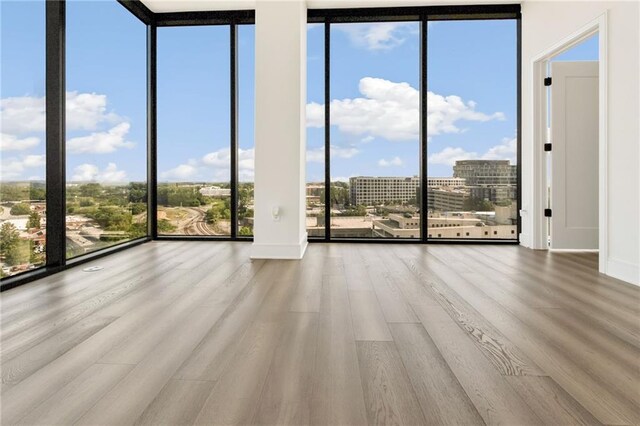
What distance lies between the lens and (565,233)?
405cm

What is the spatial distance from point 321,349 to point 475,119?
151 inches

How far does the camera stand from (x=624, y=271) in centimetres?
279

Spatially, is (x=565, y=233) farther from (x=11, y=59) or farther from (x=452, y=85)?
(x=11, y=59)

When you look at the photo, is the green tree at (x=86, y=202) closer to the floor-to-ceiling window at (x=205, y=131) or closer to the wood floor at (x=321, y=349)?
the wood floor at (x=321, y=349)

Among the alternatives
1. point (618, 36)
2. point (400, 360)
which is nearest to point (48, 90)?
point (400, 360)

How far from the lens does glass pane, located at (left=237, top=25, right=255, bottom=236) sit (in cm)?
463

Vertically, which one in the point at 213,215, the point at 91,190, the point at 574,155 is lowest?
the point at 213,215

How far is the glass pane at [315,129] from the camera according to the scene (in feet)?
15.1

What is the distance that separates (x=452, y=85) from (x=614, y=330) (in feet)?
11.3

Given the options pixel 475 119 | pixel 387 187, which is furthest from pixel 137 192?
pixel 475 119

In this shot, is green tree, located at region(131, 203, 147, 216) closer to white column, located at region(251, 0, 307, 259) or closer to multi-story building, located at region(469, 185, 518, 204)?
white column, located at region(251, 0, 307, 259)

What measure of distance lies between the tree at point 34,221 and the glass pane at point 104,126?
1.11ft

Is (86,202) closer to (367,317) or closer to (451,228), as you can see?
(367,317)

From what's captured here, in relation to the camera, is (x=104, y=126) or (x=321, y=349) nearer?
(x=321, y=349)
